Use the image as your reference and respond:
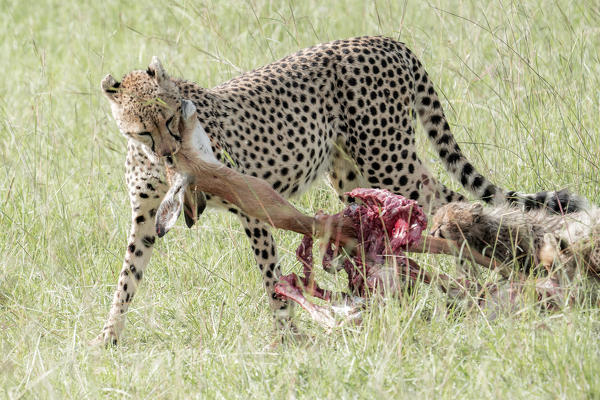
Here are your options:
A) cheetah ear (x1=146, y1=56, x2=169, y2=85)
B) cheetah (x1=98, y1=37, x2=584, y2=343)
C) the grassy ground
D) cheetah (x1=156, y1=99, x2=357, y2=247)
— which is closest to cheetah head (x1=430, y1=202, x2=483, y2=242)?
the grassy ground

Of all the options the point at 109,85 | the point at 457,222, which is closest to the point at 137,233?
the point at 109,85

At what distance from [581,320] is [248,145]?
1.72m

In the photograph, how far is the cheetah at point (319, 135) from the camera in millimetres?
3961

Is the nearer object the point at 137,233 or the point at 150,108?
the point at 150,108

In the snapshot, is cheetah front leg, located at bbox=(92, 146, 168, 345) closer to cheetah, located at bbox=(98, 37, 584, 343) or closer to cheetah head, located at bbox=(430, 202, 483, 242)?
cheetah, located at bbox=(98, 37, 584, 343)

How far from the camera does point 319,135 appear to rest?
4355 mm

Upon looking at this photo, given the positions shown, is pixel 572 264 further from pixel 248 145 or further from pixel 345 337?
pixel 248 145

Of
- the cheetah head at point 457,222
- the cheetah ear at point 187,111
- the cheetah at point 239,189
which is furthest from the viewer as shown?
the cheetah head at point 457,222

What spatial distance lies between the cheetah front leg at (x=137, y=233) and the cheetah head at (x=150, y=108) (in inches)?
8.1

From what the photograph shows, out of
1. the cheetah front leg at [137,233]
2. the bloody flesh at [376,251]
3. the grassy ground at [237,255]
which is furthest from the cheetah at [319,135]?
the bloody flesh at [376,251]

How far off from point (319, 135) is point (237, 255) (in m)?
0.67

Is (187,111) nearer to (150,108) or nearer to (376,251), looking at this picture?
(150,108)

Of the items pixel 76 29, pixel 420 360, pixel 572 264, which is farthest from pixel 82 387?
pixel 76 29

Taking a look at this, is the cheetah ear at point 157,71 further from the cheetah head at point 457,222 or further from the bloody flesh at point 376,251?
the cheetah head at point 457,222
